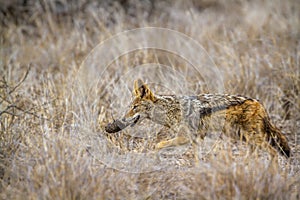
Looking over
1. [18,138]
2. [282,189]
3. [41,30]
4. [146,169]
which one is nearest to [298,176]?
[282,189]

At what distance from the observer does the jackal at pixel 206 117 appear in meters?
4.36

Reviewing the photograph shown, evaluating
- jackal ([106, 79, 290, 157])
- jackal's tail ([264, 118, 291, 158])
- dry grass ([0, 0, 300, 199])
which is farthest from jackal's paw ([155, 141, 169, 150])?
jackal's tail ([264, 118, 291, 158])

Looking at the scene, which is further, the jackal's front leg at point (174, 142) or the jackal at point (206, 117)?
the jackal's front leg at point (174, 142)

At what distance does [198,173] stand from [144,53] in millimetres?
3703

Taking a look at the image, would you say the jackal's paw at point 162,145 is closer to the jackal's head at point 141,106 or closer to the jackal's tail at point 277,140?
the jackal's head at point 141,106

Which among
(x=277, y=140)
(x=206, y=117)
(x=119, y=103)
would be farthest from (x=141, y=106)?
(x=277, y=140)

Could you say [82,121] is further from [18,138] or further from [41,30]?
[41,30]

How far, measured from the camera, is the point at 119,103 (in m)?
5.49

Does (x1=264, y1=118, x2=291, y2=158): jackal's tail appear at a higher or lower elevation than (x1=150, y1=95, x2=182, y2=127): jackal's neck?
lower

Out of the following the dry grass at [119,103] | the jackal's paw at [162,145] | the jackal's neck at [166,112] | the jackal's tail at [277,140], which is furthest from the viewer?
the jackal's neck at [166,112]

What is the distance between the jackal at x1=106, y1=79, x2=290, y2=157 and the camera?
4.36 metres

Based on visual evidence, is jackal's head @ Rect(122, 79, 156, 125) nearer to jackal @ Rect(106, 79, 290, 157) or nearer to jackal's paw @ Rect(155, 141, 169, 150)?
jackal @ Rect(106, 79, 290, 157)

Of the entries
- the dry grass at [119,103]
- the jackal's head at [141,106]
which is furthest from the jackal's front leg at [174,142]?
the jackal's head at [141,106]

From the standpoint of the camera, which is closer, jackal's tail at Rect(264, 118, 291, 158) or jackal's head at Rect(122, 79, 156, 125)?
jackal's tail at Rect(264, 118, 291, 158)
